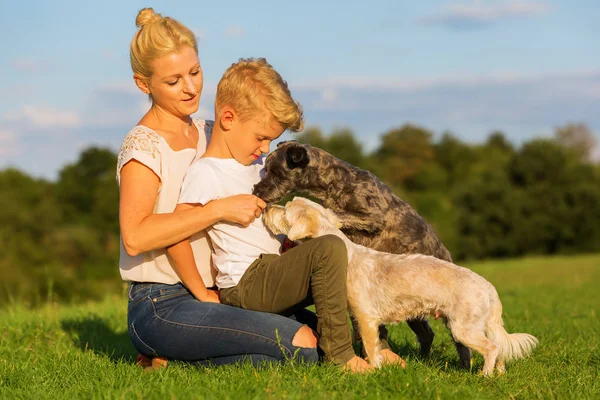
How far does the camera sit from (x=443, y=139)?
98.4m

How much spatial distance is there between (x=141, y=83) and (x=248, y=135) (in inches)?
43.4

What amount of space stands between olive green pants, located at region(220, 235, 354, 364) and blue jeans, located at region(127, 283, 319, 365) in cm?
15

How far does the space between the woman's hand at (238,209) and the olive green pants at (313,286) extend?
40 centimetres

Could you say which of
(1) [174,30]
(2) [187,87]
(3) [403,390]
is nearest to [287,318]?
(3) [403,390]

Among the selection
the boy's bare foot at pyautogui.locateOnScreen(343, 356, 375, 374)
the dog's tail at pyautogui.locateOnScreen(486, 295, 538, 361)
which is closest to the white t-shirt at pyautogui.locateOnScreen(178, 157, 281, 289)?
the boy's bare foot at pyautogui.locateOnScreen(343, 356, 375, 374)

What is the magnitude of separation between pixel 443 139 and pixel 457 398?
9616 centimetres

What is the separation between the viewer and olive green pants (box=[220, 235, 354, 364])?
5.43 metres

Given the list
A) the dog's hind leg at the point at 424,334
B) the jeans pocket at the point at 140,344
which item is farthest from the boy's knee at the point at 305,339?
the dog's hind leg at the point at 424,334

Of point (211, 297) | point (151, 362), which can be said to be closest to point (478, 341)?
point (211, 297)

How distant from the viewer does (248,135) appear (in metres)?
5.97

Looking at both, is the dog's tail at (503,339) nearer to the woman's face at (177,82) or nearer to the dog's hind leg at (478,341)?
the dog's hind leg at (478,341)

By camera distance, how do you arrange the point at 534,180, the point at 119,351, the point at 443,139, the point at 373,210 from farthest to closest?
1. the point at 443,139
2. the point at 534,180
3. the point at 119,351
4. the point at 373,210

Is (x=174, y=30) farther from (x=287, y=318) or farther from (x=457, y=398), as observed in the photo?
(x=457, y=398)

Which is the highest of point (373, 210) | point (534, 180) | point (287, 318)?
point (373, 210)
